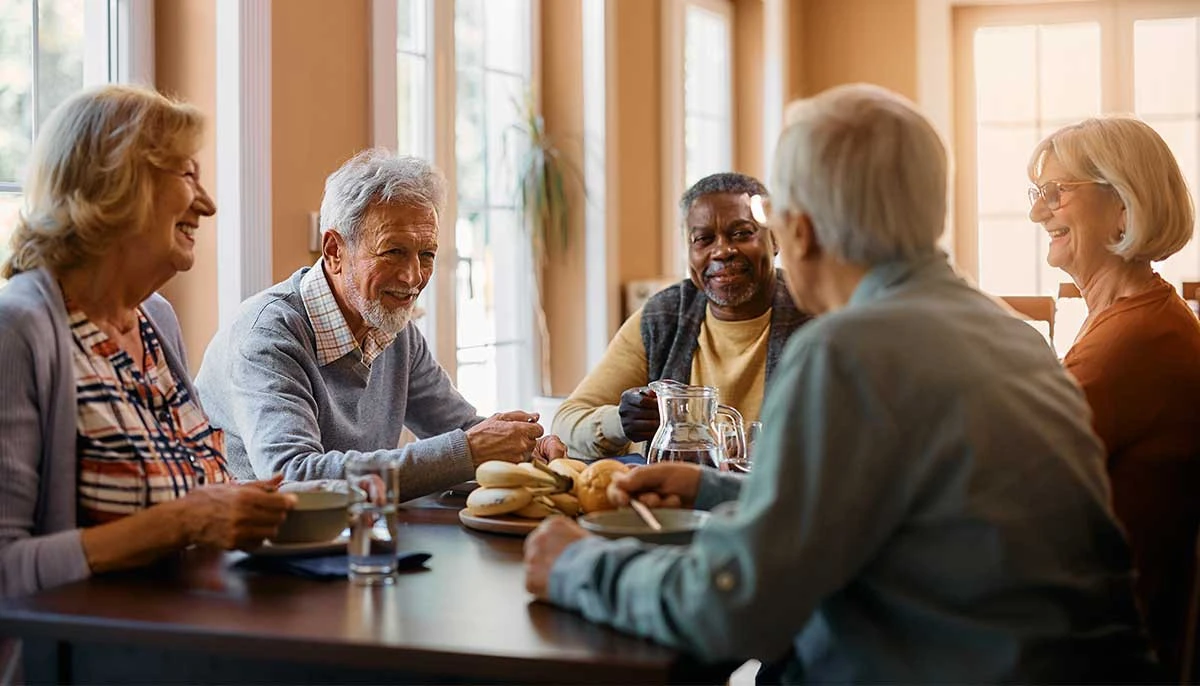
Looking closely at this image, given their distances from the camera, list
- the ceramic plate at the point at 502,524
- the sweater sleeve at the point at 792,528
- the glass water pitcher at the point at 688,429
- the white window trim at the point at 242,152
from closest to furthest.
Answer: the sweater sleeve at the point at 792,528, the ceramic plate at the point at 502,524, the glass water pitcher at the point at 688,429, the white window trim at the point at 242,152

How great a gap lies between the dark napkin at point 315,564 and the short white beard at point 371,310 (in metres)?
0.92

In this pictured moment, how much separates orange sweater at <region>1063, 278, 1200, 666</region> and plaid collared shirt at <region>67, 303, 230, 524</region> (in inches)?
53.8

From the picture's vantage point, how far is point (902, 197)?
137 centimetres

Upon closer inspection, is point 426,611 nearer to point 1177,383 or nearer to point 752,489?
point 752,489

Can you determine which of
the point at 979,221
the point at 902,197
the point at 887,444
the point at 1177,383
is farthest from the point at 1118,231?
the point at 979,221

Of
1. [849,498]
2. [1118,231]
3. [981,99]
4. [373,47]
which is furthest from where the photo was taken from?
[981,99]

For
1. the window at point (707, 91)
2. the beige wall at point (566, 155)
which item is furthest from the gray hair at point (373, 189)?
the window at point (707, 91)

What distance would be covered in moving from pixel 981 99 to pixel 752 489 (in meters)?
5.84

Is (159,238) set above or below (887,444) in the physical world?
above

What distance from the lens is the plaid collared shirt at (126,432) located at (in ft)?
5.65

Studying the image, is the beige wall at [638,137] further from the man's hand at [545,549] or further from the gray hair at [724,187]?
the man's hand at [545,549]

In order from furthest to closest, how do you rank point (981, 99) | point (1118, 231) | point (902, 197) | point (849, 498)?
point (981, 99)
point (1118, 231)
point (902, 197)
point (849, 498)

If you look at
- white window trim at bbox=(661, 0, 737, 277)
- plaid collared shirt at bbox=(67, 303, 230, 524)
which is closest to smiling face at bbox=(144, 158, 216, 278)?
plaid collared shirt at bbox=(67, 303, 230, 524)

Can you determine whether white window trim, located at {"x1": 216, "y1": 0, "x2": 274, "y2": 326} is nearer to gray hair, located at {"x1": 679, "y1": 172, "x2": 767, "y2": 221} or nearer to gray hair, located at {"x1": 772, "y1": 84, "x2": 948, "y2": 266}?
gray hair, located at {"x1": 679, "y1": 172, "x2": 767, "y2": 221}
